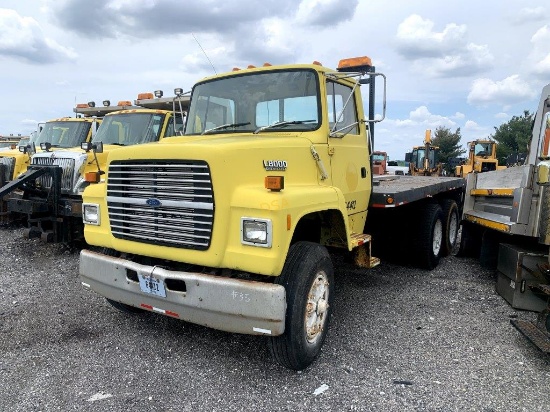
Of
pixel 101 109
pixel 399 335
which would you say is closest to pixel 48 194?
pixel 101 109

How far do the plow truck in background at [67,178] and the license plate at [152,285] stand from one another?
345cm

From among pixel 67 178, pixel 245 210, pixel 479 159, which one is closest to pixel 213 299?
pixel 245 210

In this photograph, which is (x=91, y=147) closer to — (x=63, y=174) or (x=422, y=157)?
(x=63, y=174)

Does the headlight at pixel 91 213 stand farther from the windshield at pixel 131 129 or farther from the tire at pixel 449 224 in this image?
the tire at pixel 449 224

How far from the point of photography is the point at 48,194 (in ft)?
24.2

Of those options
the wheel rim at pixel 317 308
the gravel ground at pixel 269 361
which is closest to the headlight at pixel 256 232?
the wheel rim at pixel 317 308

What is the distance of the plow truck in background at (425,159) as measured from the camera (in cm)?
2341

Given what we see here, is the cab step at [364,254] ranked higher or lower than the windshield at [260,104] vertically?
lower

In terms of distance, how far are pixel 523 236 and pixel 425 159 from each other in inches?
747

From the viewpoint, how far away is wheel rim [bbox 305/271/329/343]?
3.60m

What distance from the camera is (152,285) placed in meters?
3.55

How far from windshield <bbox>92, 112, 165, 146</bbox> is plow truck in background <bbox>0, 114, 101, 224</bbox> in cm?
78

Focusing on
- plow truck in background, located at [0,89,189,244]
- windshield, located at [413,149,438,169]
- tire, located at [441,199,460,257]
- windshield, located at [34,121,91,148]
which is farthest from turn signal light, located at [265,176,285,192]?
windshield, located at [413,149,438,169]

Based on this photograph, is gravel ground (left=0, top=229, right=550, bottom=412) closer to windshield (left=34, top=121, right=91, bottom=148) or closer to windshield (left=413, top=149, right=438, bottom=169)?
windshield (left=34, top=121, right=91, bottom=148)
